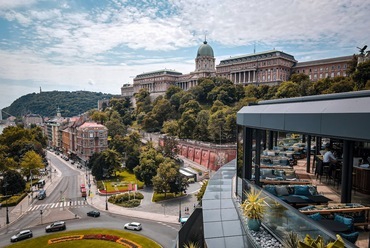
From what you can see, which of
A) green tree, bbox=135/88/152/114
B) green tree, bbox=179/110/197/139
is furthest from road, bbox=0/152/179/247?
green tree, bbox=135/88/152/114

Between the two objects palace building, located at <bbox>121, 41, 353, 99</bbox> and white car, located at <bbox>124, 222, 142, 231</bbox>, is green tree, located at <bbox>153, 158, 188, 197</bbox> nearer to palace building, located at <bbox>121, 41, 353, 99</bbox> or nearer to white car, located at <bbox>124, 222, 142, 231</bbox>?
white car, located at <bbox>124, 222, 142, 231</bbox>

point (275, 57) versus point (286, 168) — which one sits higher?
point (275, 57)

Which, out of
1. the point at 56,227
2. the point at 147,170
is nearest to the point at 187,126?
the point at 147,170

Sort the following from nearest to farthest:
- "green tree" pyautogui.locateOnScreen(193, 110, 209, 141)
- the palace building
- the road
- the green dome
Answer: the road < "green tree" pyautogui.locateOnScreen(193, 110, 209, 141) < the palace building < the green dome

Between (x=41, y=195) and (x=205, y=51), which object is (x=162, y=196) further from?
(x=205, y=51)

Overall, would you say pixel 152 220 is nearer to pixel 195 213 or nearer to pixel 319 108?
pixel 195 213

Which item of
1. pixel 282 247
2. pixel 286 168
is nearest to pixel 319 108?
pixel 282 247
